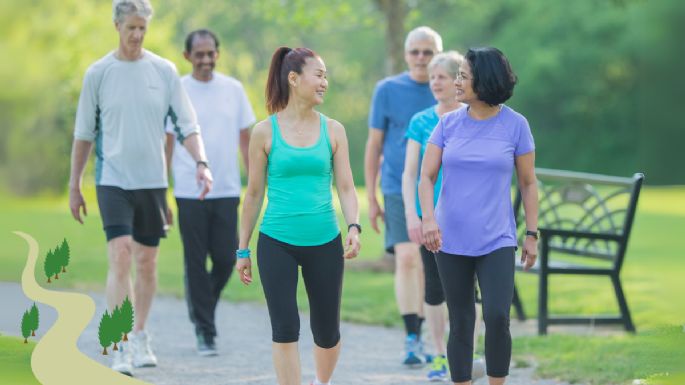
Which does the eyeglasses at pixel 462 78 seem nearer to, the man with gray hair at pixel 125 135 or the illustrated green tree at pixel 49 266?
the man with gray hair at pixel 125 135

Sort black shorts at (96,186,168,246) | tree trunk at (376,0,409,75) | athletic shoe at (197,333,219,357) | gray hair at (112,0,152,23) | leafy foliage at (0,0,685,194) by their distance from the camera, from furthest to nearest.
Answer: leafy foliage at (0,0,685,194) < tree trunk at (376,0,409,75) < athletic shoe at (197,333,219,357) < black shorts at (96,186,168,246) < gray hair at (112,0,152,23)

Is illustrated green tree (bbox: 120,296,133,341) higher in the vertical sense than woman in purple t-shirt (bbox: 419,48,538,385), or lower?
lower

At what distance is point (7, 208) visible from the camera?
2392 centimetres

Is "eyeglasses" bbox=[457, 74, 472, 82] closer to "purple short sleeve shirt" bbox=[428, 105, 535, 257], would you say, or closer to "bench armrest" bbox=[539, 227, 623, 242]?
"purple short sleeve shirt" bbox=[428, 105, 535, 257]

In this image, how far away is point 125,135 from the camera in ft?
27.1

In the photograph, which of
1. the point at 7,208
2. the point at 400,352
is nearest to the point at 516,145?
the point at 400,352

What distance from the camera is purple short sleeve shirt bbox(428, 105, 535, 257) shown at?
6.47 meters

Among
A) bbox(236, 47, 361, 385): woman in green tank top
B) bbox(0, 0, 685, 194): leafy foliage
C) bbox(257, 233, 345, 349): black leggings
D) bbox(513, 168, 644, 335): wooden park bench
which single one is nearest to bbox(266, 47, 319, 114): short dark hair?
bbox(236, 47, 361, 385): woman in green tank top

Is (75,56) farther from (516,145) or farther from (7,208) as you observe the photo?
(516,145)

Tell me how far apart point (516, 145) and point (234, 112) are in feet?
11.6

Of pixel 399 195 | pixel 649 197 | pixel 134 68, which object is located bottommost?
pixel 649 197

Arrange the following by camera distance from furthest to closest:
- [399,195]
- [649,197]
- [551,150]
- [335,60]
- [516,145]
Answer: [335,60] → [551,150] → [649,197] → [399,195] → [516,145]

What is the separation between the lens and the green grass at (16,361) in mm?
6777

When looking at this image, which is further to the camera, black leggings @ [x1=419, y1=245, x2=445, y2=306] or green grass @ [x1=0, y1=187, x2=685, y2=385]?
green grass @ [x1=0, y1=187, x2=685, y2=385]
